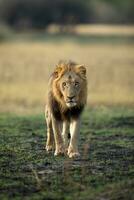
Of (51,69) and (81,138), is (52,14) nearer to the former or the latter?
(51,69)

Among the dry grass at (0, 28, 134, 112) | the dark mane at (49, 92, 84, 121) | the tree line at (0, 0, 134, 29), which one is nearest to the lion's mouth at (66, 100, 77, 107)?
the dark mane at (49, 92, 84, 121)

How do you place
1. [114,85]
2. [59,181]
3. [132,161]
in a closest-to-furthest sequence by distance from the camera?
[59,181]
[132,161]
[114,85]

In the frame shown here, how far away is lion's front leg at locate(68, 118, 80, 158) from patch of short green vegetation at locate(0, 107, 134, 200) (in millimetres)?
101

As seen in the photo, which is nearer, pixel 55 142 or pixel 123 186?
pixel 123 186

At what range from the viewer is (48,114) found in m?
9.95

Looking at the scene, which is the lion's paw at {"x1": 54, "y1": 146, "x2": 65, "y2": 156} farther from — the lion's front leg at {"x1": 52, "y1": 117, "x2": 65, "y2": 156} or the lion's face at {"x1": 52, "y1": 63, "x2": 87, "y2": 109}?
the lion's face at {"x1": 52, "y1": 63, "x2": 87, "y2": 109}

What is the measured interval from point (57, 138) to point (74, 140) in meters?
0.20

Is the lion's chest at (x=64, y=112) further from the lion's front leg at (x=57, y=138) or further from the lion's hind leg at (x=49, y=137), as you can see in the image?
the lion's hind leg at (x=49, y=137)

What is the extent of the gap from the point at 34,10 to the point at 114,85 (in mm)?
35200

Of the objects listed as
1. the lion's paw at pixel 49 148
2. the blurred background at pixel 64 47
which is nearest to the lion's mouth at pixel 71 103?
the lion's paw at pixel 49 148

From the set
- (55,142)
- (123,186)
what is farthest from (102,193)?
(55,142)

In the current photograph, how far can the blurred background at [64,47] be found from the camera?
2122 cm

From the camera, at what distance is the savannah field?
7418 millimetres

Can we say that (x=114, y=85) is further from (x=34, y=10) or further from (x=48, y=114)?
→ (x=34, y=10)
